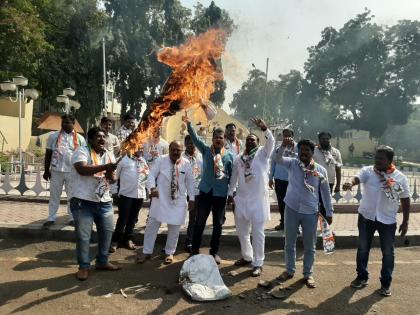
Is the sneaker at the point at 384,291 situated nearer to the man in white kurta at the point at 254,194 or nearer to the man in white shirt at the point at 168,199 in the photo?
the man in white kurta at the point at 254,194

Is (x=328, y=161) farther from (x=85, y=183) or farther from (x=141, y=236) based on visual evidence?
(x=85, y=183)

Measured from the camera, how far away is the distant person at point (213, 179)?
5.74m

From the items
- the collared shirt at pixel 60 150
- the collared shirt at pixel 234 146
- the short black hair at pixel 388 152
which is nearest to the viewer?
the short black hair at pixel 388 152

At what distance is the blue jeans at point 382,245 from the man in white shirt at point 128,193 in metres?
3.29

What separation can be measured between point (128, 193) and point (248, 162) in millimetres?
1987

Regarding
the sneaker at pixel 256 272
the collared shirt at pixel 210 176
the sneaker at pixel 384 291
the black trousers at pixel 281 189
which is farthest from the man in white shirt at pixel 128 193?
the sneaker at pixel 384 291

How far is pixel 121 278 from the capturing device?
5.18 m

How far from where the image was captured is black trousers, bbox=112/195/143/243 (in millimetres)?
6328

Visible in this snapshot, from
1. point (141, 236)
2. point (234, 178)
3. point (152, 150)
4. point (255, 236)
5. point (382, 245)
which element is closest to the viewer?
point (382, 245)

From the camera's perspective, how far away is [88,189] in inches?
201

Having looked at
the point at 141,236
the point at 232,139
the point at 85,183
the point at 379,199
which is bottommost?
the point at 141,236

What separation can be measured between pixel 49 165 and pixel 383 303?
555 centimetres

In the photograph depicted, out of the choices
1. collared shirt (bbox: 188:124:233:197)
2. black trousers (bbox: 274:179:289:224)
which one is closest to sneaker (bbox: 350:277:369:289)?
collared shirt (bbox: 188:124:233:197)

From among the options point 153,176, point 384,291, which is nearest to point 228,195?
point 153,176
